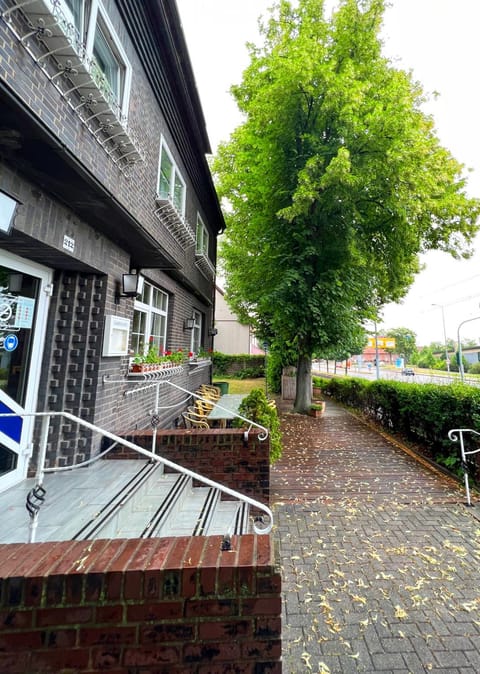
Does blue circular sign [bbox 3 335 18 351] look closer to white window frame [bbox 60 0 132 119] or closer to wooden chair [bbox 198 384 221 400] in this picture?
white window frame [bbox 60 0 132 119]

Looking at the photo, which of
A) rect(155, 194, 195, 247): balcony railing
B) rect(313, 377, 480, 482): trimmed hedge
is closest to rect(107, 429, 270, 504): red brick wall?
rect(313, 377, 480, 482): trimmed hedge

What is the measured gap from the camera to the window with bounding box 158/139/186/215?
5.61 metres

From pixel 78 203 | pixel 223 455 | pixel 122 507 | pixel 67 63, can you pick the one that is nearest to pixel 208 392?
pixel 223 455

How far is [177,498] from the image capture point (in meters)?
3.00

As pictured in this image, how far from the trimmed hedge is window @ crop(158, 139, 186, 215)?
7.14m

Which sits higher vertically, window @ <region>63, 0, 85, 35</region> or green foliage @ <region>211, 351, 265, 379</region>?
window @ <region>63, 0, 85, 35</region>

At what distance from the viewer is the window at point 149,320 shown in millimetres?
5219

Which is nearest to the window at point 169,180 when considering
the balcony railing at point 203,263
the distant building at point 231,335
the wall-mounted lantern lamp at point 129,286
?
the balcony railing at point 203,263

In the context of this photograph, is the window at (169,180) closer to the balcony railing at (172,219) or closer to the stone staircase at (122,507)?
the balcony railing at (172,219)

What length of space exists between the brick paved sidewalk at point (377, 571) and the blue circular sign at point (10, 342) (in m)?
3.61

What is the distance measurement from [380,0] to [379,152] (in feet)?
16.2

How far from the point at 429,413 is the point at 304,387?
5.36 m

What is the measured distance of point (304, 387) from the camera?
1141 cm

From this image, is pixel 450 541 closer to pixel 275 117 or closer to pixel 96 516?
pixel 96 516
